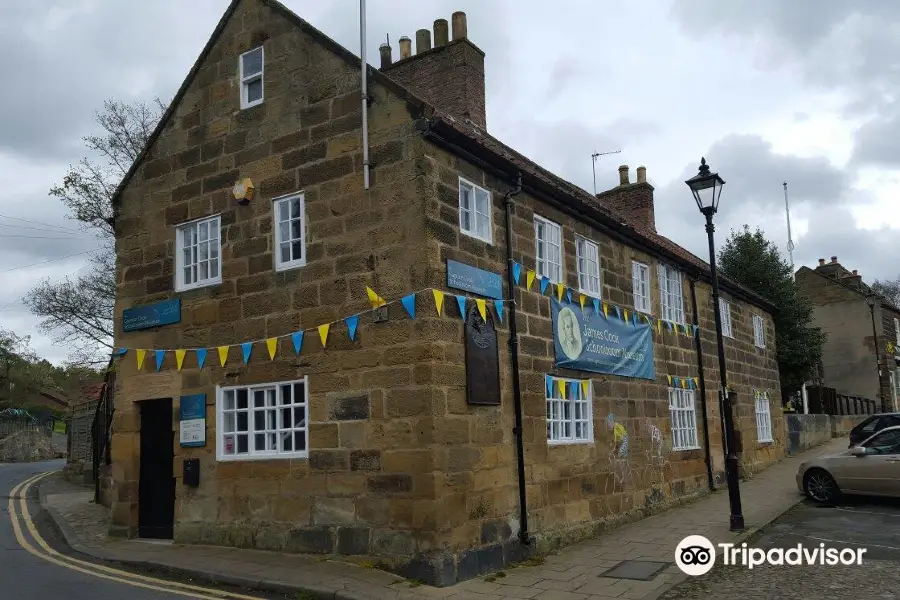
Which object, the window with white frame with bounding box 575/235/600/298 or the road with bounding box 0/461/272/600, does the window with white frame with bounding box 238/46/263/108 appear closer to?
the window with white frame with bounding box 575/235/600/298

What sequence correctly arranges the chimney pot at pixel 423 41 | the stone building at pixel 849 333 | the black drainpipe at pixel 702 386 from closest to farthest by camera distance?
the chimney pot at pixel 423 41
the black drainpipe at pixel 702 386
the stone building at pixel 849 333

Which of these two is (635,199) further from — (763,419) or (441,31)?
(441,31)

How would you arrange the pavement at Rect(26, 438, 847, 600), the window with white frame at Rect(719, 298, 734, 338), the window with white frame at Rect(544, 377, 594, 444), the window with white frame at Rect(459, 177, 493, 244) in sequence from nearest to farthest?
1. the pavement at Rect(26, 438, 847, 600)
2. the window with white frame at Rect(459, 177, 493, 244)
3. the window with white frame at Rect(544, 377, 594, 444)
4. the window with white frame at Rect(719, 298, 734, 338)

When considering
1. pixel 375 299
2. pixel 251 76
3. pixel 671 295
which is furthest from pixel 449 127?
pixel 671 295

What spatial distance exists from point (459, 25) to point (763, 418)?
1518 centimetres

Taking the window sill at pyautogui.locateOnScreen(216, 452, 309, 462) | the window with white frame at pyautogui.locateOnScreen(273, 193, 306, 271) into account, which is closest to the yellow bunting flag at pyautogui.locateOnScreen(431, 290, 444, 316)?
the window with white frame at pyautogui.locateOnScreen(273, 193, 306, 271)

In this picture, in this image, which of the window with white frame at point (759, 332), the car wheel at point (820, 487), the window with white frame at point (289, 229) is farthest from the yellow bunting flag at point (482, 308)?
the window with white frame at point (759, 332)

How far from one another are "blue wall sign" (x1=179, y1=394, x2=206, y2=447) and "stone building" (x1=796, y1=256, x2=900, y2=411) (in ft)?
107

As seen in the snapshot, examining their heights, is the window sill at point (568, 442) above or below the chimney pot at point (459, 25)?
below

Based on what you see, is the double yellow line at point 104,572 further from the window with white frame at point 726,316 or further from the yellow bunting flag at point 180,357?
the window with white frame at point 726,316

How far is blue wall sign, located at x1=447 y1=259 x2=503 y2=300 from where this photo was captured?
9.79 meters

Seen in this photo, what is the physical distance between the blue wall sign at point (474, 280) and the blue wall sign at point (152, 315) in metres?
5.07

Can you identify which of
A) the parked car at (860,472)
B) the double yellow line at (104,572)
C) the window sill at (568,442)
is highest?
the window sill at (568,442)

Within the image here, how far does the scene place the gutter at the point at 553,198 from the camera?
9.77 meters
